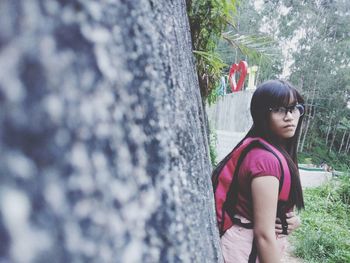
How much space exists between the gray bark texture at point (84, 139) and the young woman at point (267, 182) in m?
0.83

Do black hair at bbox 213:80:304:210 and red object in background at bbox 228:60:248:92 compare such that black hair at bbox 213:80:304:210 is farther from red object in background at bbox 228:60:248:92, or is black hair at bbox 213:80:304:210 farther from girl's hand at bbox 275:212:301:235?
red object in background at bbox 228:60:248:92

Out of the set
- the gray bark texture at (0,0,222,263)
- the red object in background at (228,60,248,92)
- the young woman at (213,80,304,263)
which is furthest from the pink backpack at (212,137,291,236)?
the red object in background at (228,60,248,92)

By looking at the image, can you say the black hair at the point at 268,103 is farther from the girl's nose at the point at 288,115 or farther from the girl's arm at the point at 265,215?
the girl's arm at the point at 265,215

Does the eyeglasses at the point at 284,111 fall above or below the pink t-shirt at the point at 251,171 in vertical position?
above

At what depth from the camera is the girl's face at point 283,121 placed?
143 centimetres

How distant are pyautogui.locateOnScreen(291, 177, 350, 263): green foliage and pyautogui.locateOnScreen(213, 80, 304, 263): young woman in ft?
14.4

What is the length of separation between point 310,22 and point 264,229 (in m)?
27.6

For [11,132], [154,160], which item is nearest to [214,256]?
[154,160]

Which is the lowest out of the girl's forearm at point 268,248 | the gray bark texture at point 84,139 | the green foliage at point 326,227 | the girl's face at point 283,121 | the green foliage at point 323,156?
the green foliage at point 323,156

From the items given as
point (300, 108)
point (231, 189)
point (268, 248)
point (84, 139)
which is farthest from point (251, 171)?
point (84, 139)

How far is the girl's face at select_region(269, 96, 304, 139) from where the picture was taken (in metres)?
1.43

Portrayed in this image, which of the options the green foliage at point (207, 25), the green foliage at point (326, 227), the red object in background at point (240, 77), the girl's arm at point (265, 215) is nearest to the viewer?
the girl's arm at point (265, 215)

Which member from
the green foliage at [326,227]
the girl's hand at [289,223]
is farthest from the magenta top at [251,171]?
the green foliage at [326,227]

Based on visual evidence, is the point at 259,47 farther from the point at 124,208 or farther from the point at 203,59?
the point at 124,208
